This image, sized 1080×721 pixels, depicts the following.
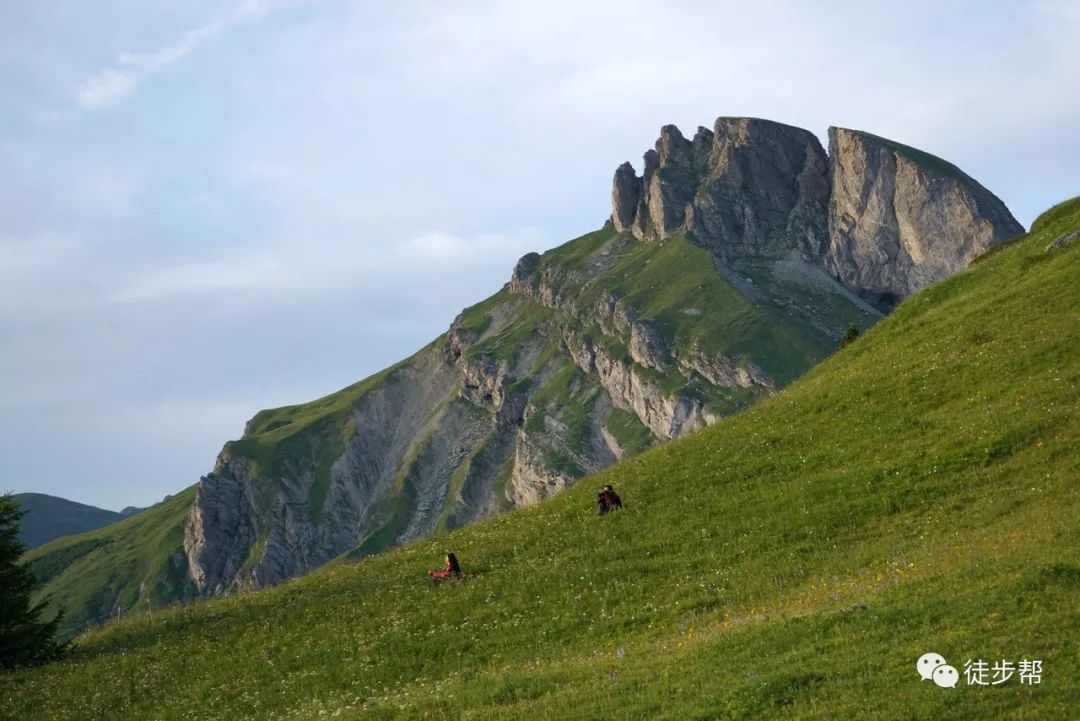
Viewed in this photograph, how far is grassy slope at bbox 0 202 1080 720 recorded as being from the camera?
68.8ft

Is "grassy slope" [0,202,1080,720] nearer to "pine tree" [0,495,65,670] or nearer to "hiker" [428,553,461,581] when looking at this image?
"hiker" [428,553,461,581]

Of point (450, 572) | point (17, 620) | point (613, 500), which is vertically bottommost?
point (450, 572)

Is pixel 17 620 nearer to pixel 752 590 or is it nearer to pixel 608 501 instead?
pixel 608 501

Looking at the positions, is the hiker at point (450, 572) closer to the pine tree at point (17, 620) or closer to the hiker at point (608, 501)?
the hiker at point (608, 501)

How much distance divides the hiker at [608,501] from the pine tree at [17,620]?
68.2ft

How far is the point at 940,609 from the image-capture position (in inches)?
878

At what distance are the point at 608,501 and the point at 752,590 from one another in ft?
43.1

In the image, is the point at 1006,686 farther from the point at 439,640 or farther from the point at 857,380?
the point at 857,380

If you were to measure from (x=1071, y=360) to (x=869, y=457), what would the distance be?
9251mm

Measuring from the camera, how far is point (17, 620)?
38906 mm

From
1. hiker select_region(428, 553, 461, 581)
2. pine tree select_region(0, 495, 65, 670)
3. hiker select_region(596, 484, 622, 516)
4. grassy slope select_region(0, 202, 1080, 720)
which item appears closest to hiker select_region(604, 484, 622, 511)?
hiker select_region(596, 484, 622, 516)

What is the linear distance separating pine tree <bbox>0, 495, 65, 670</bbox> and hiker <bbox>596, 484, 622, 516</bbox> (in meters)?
20.8

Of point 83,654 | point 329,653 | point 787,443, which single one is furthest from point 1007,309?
point 83,654

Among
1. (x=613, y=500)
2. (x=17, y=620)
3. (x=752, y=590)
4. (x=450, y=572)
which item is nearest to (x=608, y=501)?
(x=613, y=500)
